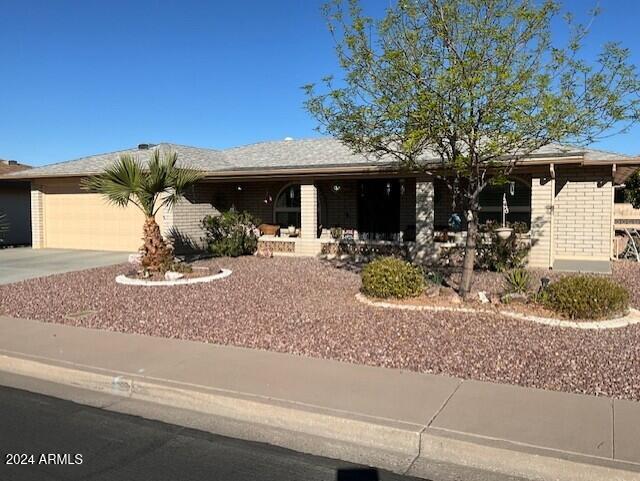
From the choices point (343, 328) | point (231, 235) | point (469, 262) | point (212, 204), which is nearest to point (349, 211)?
point (231, 235)

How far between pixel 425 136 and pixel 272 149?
13.3 metres

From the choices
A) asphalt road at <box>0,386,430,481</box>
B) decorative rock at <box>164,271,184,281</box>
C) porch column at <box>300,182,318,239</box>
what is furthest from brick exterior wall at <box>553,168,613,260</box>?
asphalt road at <box>0,386,430,481</box>

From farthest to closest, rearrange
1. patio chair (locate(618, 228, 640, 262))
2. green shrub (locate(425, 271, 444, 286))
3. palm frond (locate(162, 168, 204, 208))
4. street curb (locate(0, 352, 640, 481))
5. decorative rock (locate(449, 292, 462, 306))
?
patio chair (locate(618, 228, 640, 262)), palm frond (locate(162, 168, 204, 208)), green shrub (locate(425, 271, 444, 286)), decorative rock (locate(449, 292, 462, 306)), street curb (locate(0, 352, 640, 481))

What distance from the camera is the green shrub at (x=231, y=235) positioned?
16594mm

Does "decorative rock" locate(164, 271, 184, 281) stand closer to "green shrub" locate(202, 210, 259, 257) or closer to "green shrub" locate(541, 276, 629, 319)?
"green shrub" locate(202, 210, 259, 257)

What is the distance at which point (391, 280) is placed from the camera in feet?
30.3

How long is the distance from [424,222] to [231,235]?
5.76 m

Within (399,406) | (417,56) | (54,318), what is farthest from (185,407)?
(417,56)

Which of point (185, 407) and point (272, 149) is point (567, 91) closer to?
point (185, 407)

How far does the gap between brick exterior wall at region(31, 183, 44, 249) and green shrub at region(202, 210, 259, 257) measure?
7909 mm

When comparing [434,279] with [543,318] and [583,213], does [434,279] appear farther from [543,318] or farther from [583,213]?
[583,213]

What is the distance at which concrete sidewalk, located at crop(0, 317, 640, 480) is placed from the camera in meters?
4.13

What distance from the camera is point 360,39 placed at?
29.0 ft

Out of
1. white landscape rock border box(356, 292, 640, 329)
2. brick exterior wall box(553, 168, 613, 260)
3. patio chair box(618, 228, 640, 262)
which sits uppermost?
brick exterior wall box(553, 168, 613, 260)
